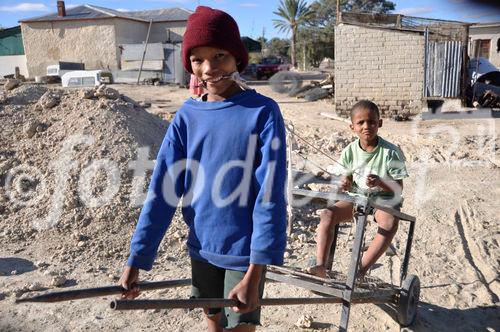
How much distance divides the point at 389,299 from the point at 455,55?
32.3 ft

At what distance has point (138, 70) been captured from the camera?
24.1 meters

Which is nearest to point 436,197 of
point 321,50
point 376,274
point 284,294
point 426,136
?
point 376,274

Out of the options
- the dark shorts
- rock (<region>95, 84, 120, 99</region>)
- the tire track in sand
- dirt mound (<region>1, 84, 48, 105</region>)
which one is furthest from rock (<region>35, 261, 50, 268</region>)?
the tire track in sand

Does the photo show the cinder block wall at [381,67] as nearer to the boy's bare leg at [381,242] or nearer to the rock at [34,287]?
the boy's bare leg at [381,242]

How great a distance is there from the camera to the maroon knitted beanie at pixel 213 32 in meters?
1.74

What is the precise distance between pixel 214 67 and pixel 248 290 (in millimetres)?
819

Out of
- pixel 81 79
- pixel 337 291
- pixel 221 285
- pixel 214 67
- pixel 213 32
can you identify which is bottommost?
pixel 337 291

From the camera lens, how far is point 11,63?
31281 millimetres

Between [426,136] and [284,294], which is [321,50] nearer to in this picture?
[426,136]

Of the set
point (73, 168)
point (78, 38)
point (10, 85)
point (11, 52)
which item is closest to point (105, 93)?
point (10, 85)

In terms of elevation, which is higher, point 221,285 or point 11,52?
point 11,52

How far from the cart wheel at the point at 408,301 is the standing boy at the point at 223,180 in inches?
55.9

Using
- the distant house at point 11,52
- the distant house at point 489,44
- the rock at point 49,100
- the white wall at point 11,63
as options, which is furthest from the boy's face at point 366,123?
the white wall at point 11,63

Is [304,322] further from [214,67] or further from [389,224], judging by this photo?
[214,67]
